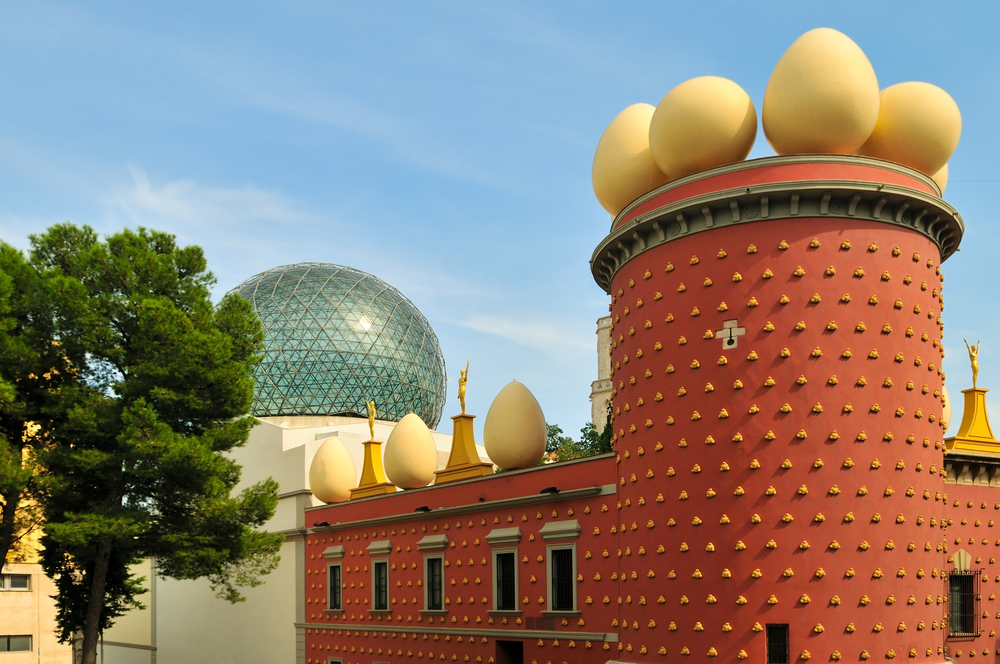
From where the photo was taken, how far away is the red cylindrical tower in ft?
47.2

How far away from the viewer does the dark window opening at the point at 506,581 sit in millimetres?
20734

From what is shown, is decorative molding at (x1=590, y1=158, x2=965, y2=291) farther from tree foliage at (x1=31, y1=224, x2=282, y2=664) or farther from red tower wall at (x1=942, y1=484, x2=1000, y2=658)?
tree foliage at (x1=31, y1=224, x2=282, y2=664)

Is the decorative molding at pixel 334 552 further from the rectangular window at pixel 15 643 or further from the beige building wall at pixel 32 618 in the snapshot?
the rectangular window at pixel 15 643

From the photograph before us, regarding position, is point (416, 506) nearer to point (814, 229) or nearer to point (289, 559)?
point (289, 559)

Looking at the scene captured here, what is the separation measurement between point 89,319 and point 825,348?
53.0 ft

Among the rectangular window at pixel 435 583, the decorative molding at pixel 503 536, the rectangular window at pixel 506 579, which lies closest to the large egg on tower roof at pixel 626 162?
the decorative molding at pixel 503 536

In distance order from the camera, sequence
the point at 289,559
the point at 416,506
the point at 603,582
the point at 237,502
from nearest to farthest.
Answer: the point at 603,582 → the point at 237,502 → the point at 416,506 → the point at 289,559

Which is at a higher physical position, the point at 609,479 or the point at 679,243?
the point at 679,243

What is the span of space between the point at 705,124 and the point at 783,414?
5.06m

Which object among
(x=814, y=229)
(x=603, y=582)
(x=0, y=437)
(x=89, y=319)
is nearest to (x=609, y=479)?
(x=603, y=582)

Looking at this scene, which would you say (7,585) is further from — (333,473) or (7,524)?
(333,473)

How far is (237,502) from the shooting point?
22656 mm

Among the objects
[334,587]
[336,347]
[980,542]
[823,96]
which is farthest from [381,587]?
[823,96]

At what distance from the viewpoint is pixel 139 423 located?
68.2 ft
